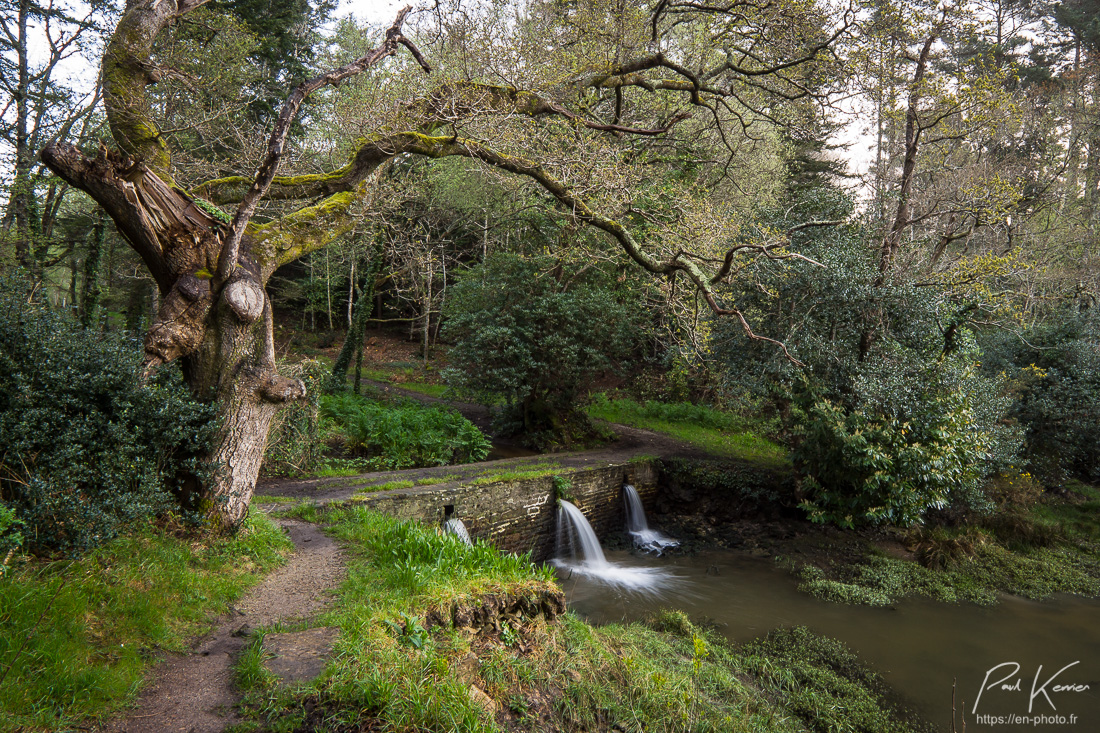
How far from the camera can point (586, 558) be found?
34.5ft

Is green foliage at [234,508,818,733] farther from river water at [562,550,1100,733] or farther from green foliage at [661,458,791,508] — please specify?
green foliage at [661,458,791,508]

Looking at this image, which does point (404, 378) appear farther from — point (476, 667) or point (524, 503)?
point (476, 667)

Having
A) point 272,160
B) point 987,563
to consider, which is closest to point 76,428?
point 272,160

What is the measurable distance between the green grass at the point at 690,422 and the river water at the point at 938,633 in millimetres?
6226

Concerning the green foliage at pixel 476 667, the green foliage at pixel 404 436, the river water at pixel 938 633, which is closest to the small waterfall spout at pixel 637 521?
the river water at pixel 938 633

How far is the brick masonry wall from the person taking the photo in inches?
327

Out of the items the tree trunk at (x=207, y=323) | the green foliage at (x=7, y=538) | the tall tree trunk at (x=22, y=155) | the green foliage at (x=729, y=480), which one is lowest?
the green foliage at (x=729, y=480)

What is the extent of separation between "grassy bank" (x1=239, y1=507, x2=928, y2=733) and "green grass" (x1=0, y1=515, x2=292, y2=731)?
0.72 m

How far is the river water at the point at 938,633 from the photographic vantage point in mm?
6199

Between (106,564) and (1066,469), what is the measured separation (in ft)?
58.6

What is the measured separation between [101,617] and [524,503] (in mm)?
Answer: 7021

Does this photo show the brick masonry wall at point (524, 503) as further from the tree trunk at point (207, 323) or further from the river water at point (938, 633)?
the tree trunk at point (207, 323)

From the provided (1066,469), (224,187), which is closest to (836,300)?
(1066,469)

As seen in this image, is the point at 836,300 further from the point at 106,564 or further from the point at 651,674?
the point at 106,564
